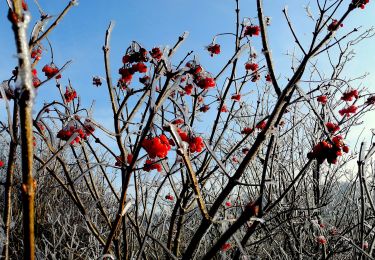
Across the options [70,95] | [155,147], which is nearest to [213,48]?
[70,95]

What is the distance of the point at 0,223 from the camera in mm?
1409

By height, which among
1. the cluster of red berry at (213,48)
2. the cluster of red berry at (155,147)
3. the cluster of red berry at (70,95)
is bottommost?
the cluster of red berry at (155,147)

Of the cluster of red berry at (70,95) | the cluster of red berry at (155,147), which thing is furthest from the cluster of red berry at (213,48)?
the cluster of red berry at (155,147)

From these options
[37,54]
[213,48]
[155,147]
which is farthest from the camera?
[213,48]

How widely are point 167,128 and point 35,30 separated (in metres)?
1.43

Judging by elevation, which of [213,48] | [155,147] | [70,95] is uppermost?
[213,48]

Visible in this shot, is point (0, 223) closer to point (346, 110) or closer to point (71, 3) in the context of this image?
point (71, 3)

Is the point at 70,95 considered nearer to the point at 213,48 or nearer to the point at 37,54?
the point at 37,54

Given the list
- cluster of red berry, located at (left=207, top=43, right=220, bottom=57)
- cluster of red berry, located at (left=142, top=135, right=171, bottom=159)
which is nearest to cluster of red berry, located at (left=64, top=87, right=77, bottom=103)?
cluster of red berry, located at (left=207, top=43, right=220, bottom=57)

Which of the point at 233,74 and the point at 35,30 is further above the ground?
the point at 233,74

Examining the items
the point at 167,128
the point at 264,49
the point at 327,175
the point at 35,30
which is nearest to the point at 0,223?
the point at 167,128

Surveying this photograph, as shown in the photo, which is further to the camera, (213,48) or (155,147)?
(213,48)

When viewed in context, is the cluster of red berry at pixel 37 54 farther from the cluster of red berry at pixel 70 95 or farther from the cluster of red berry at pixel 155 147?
the cluster of red berry at pixel 155 147

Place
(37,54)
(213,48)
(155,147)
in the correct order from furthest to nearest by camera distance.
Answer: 1. (213,48)
2. (37,54)
3. (155,147)
